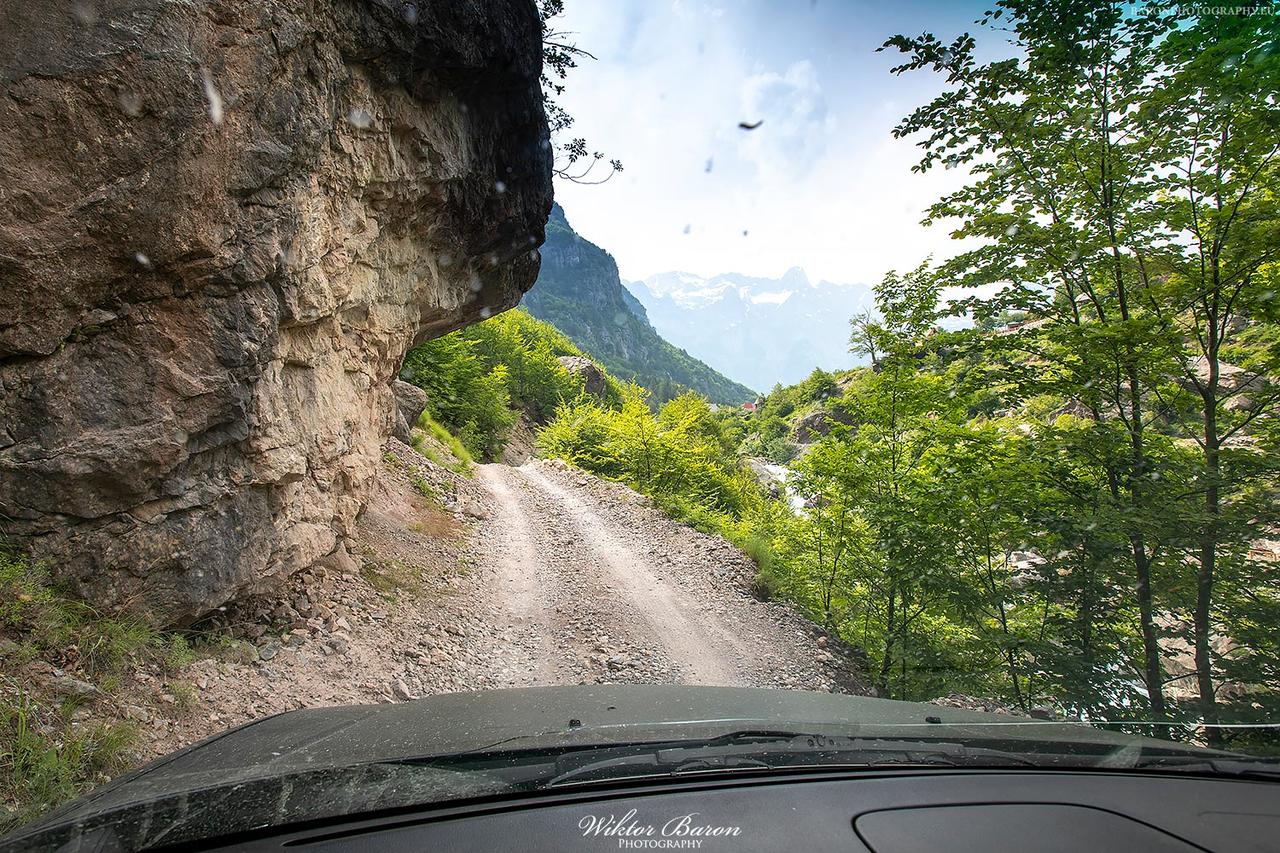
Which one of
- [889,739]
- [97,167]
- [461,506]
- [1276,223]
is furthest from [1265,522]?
[461,506]

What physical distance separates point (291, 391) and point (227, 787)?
512 centimetres

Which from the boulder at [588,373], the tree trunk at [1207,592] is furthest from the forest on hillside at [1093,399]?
the boulder at [588,373]

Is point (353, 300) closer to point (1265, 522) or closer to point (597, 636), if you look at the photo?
point (597, 636)

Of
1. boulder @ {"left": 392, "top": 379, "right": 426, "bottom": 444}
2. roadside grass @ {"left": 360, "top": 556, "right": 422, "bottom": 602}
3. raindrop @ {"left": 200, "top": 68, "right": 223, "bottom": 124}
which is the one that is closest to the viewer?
raindrop @ {"left": 200, "top": 68, "right": 223, "bottom": 124}

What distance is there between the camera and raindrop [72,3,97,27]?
12.5 feet

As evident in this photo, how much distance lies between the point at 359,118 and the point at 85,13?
9.52 ft

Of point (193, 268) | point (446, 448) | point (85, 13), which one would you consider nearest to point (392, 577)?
point (193, 268)

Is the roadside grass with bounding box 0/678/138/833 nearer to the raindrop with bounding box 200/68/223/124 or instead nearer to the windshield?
the windshield

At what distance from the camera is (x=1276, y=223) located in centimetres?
436

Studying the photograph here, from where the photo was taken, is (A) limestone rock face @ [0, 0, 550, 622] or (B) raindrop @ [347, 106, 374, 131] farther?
(B) raindrop @ [347, 106, 374, 131]

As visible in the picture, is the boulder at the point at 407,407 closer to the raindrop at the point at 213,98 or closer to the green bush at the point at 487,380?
the green bush at the point at 487,380

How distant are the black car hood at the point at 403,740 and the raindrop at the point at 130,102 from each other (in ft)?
13.8

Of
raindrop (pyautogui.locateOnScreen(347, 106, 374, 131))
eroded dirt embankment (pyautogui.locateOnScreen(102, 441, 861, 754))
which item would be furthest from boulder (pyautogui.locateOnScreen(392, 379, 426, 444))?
raindrop (pyautogui.locateOnScreen(347, 106, 374, 131))

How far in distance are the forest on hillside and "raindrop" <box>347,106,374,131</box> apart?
231 inches
